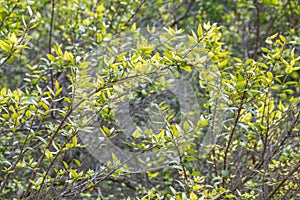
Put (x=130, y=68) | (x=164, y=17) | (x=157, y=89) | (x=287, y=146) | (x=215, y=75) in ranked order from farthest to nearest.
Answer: (x=164, y=17) < (x=287, y=146) < (x=215, y=75) < (x=157, y=89) < (x=130, y=68)

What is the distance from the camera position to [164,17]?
4.51m

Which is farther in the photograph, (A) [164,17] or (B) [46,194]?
(A) [164,17]

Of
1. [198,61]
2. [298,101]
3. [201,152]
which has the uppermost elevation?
[198,61]

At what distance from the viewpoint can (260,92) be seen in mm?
2010

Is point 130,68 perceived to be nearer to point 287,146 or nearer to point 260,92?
point 260,92

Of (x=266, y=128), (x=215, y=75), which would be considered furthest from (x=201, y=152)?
(x=215, y=75)

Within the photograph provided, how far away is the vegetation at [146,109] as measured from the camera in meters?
2.02

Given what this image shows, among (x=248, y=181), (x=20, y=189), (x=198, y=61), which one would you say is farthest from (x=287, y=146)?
(x=20, y=189)

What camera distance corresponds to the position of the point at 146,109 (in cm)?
365

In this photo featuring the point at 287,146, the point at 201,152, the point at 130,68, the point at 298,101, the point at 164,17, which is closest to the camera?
the point at 130,68

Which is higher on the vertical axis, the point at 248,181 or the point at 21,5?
the point at 21,5

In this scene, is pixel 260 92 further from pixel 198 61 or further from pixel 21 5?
pixel 21 5

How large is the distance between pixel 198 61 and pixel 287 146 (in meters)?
1.15

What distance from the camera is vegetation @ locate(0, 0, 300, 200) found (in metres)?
2.02
